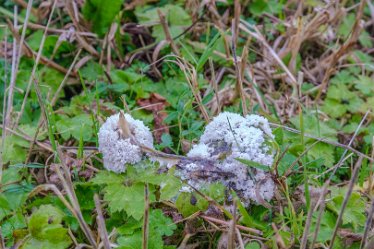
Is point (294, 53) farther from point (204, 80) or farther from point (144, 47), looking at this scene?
point (144, 47)

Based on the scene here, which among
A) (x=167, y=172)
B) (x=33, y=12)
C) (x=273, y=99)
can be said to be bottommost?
(x=273, y=99)

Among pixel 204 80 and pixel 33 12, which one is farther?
pixel 33 12

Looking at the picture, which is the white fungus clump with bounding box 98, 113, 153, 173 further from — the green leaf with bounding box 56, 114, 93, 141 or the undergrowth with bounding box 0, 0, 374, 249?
the green leaf with bounding box 56, 114, 93, 141

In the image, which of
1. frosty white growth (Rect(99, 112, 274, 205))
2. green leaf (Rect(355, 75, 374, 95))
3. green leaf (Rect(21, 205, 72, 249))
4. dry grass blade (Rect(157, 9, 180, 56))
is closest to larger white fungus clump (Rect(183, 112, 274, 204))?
frosty white growth (Rect(99, 112, 274, 205))

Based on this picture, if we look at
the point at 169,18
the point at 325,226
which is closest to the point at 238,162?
the point at 325,226

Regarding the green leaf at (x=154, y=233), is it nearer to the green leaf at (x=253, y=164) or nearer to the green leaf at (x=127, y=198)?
the green leaf at (x=127, y=198)

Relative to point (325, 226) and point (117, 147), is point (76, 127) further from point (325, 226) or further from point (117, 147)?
point (325, 226)

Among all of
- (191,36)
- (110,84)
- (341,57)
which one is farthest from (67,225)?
(341,57)
